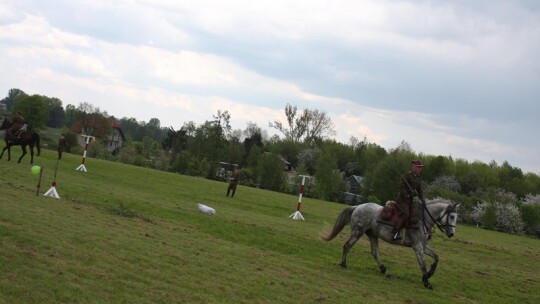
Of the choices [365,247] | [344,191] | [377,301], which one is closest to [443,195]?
[344,191]

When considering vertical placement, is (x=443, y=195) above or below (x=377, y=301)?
above

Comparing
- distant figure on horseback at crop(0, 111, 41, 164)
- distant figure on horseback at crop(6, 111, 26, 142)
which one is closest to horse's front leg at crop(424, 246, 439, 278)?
distant figure on horseback at crop(0, 111, 41, 164)

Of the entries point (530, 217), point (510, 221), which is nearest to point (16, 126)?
point (510, 221)

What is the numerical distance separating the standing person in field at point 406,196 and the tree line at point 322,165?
44.6 metres

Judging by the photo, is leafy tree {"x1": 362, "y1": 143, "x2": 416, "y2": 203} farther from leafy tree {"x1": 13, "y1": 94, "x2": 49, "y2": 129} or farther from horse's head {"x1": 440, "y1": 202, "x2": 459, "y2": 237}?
leafy tree {"x1": 13, "y1": 94, "x2": 49, "y2": 129}

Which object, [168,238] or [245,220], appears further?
[245,220]

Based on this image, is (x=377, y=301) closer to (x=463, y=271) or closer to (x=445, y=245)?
(x=463, y=271)

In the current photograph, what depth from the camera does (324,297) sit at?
33.4ft

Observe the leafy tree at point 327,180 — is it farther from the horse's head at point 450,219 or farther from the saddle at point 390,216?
the horse's head at point 450,219

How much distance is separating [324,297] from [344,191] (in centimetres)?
6662

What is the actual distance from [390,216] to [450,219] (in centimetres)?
158

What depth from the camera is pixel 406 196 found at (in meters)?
13.5

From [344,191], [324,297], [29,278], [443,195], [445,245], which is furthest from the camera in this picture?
[344,191]

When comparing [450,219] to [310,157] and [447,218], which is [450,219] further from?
[310,157]
